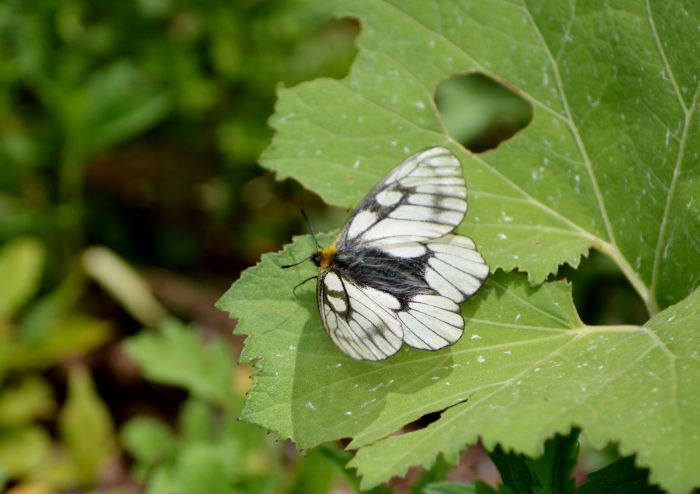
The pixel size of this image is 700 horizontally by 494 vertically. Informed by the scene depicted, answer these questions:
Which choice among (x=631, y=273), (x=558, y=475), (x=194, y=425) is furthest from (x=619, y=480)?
(x=194, y=425)

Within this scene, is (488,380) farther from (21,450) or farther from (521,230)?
(21,450)

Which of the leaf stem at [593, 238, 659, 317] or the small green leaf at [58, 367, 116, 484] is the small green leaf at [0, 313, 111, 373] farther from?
the leaf stem at [593, 238, 659, 317]

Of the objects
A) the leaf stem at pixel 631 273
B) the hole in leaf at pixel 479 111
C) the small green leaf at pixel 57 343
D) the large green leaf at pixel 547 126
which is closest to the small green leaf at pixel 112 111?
the small green leaf at pixel 57 343

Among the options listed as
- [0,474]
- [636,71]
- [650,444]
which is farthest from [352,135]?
[0,474]

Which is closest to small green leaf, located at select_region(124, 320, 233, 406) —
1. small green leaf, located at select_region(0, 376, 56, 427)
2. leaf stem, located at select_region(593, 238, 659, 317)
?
small green leaf, located at select_region(0, 376, 56, 427)

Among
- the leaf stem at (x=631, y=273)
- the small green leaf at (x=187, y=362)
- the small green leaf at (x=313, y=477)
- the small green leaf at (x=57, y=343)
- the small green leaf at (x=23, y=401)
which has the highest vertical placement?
Result: the leaf stem at (x=631, y=273)

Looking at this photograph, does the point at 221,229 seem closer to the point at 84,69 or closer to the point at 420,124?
the point at 84,69

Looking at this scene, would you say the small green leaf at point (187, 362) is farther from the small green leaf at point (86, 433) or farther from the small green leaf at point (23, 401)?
the small green leaf at point (23, 401)
